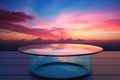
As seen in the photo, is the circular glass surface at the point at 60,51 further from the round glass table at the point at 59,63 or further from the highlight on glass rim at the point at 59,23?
the highlight on glass rim at the point at 59,23

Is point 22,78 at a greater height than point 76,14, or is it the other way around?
point 76,14

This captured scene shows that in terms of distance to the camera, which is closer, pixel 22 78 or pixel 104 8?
pixel 22 78

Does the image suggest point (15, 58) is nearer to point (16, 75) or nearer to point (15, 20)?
point (16, 75)

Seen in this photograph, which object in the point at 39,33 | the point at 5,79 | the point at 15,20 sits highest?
the point at 15,20

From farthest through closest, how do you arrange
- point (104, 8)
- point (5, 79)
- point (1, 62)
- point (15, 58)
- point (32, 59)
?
point (104, 8), point (15, 58), point (1, 62), point (32, 59), point (5, 79)

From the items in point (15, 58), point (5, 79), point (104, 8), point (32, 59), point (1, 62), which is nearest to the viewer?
point (5, 79)

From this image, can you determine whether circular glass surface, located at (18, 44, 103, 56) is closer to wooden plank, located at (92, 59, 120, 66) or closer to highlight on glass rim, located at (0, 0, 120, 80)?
wooden plank, located at (92, 59, 120, 66)

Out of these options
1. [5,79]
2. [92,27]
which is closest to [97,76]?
[5,79]
